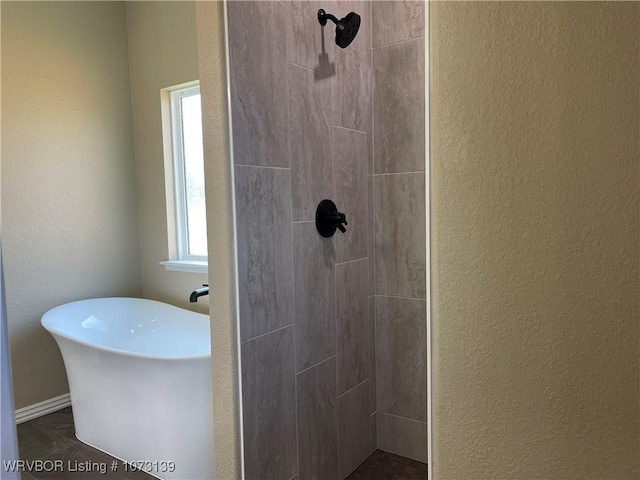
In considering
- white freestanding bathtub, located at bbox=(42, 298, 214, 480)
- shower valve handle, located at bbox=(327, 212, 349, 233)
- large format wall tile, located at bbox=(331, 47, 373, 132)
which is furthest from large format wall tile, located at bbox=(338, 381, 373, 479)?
large format wall tile, located at bbox=(331, 47, 373, 132)

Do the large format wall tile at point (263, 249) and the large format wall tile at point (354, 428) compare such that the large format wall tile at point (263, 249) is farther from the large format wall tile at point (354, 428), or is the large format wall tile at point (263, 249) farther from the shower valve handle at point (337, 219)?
the large format wall tile at point (354, 428)

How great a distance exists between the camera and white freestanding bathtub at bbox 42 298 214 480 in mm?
1310

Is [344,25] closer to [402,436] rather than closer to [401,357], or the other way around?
[401,357]

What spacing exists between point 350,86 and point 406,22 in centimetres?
32

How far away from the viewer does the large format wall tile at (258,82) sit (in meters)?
1.20

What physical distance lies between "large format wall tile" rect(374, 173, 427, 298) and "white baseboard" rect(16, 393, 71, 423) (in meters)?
1.11

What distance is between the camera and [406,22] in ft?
5.47

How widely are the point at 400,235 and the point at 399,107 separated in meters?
0.49

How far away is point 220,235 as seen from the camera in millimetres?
1219

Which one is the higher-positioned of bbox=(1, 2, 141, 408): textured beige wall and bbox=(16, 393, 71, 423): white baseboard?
bbox=(1, 2, 141, 408): textured beige wall

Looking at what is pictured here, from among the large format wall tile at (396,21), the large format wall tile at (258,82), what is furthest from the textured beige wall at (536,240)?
the large format wall tile at (396,21)

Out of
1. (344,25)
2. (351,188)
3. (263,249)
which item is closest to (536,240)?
(263,249)

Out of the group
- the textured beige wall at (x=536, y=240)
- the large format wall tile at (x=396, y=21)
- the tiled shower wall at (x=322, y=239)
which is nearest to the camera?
the textured beige wall at (x=536, y=240)

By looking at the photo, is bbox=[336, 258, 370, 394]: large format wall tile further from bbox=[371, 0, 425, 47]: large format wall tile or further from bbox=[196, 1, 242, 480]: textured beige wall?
bbox=[371, 0, 425, 47]: large format wall tile
